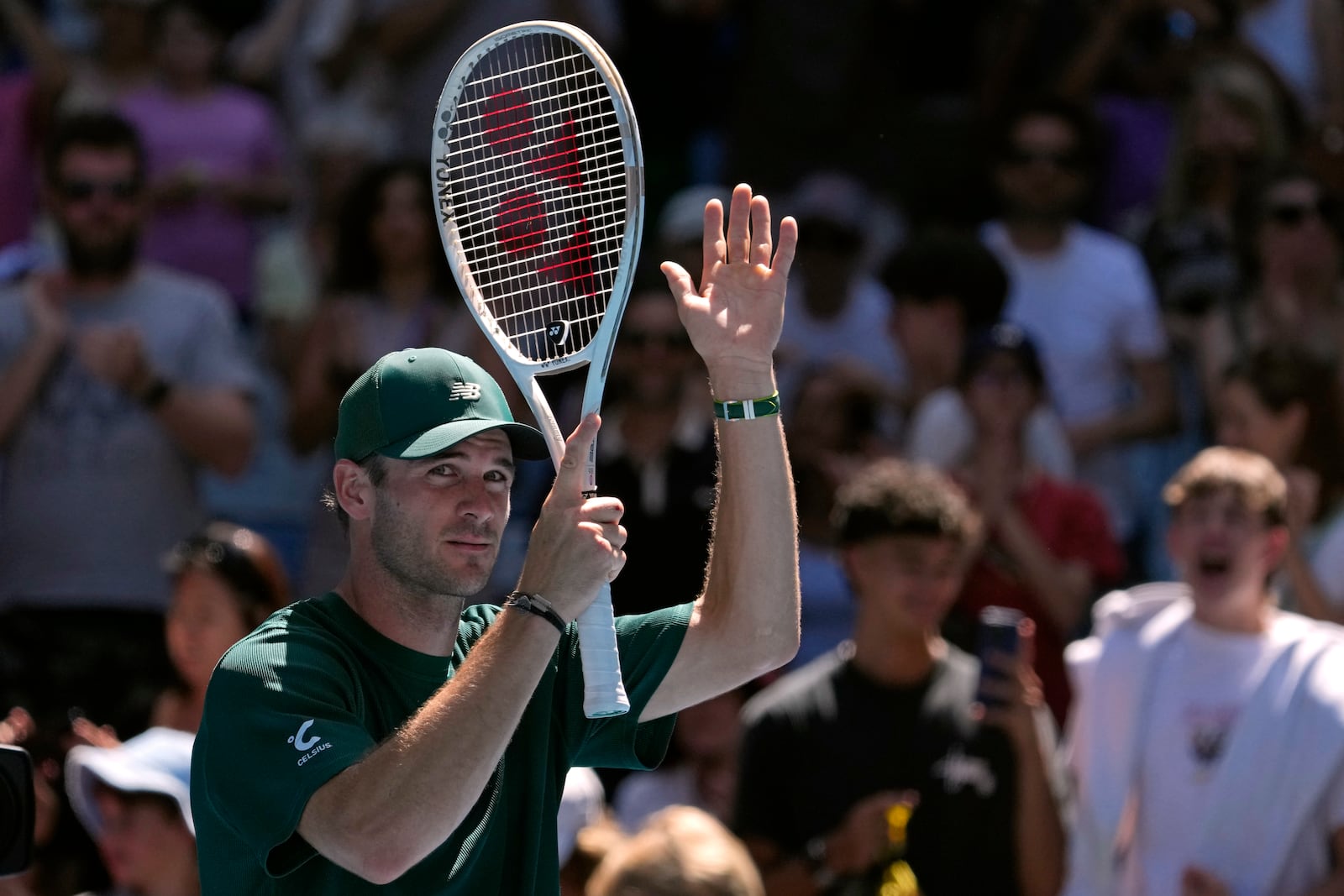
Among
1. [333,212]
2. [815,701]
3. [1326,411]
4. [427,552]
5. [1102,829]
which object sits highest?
[333,212]

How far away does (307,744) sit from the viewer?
3217 mm

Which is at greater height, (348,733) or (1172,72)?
(1172,72)

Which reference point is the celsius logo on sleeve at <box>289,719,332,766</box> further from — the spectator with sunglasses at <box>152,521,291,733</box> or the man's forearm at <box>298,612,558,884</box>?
the spectator with sunglasses at <box>152,521,291,733</box>

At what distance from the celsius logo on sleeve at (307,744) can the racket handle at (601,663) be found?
0.48m

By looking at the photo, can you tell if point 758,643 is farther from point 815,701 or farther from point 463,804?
point 815,701

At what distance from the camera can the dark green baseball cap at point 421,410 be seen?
352 centimetres

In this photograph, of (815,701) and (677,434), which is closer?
(815,701)

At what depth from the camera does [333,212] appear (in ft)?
31.6

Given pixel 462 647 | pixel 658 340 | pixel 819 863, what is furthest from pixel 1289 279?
pixel 462 647

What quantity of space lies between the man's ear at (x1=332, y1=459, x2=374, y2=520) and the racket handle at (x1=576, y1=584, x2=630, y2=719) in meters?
0.43

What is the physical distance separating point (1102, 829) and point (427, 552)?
3.29 metres

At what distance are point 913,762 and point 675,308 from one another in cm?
255

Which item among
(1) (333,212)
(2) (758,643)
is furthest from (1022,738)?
(1) (333,212)

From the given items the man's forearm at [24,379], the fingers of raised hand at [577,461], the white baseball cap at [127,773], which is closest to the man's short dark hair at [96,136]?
the man's forearm at [24,379]
